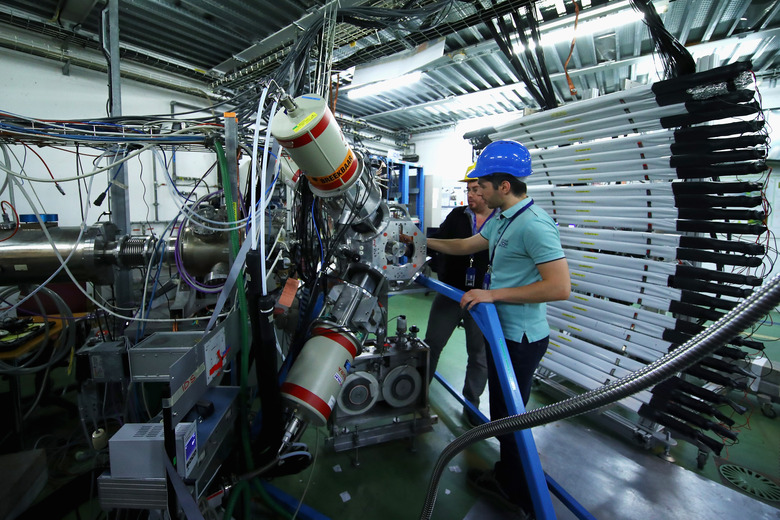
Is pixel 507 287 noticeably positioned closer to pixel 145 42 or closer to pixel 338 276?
pixel 338 276

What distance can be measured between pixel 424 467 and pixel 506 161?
1737 millimetres

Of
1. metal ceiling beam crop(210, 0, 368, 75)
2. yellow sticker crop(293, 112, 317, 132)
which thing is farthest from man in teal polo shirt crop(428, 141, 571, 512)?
metal ceiling beam crop(210, 0, 368, 75)

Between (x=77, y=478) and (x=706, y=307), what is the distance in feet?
11.6

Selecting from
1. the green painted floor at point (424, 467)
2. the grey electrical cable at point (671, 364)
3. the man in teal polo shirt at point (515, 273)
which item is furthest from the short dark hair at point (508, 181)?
the green painted floor at point (424, 467)

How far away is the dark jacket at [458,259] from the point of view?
2199mm

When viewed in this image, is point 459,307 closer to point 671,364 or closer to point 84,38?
point 671,364

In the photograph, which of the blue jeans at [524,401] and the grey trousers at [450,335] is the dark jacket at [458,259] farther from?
the blue jeans at [524,401]

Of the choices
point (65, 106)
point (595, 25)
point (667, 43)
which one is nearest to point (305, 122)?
point (667, 43)

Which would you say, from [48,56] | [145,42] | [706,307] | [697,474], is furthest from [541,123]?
[48,56]

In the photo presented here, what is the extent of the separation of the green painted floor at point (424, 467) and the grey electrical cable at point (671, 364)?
38.8 inches

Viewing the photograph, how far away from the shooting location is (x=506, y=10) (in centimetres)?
219

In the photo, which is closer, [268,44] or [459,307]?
[459,307]

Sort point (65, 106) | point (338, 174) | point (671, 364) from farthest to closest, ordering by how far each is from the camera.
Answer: point (65, 106), point (338, 174), point (671, 364)

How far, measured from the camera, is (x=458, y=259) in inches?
87.4
